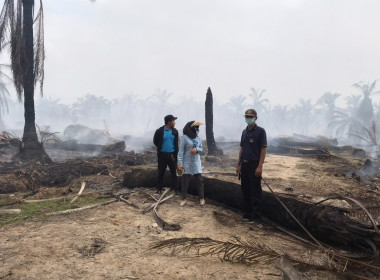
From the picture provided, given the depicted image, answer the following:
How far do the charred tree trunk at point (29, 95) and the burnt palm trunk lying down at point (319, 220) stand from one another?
9.41 m

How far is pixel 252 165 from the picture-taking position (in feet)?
15.2

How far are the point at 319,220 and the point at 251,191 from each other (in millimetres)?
1224

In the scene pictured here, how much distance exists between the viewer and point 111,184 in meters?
7.84

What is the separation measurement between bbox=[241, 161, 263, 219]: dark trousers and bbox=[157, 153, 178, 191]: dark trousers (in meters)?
2.06

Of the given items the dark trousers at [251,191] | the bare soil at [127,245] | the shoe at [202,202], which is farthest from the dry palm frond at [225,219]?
the shoe at [202,202]

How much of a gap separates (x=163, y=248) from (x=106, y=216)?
69.1 inches

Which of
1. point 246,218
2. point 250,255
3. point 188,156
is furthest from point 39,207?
point 250,255

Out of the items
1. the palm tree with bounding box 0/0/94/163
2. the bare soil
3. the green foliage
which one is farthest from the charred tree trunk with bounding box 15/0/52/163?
the bare soil

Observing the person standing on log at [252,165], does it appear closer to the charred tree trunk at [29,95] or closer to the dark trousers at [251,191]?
the dark trousers at [251,191]

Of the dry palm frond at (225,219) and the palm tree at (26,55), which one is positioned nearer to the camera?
the dry palm frond at (225,219)

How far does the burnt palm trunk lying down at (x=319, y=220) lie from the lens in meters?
3.28

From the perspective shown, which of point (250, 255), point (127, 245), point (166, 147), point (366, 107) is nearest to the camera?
point (250, 255)

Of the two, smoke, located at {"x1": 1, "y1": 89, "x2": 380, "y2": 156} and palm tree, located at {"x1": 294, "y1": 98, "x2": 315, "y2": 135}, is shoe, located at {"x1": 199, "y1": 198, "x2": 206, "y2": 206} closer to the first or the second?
smoke, located at {"x1": 1, "y1": 89, "x2": 380, "y2": 156}

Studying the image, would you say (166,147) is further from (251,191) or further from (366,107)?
(366,107)
